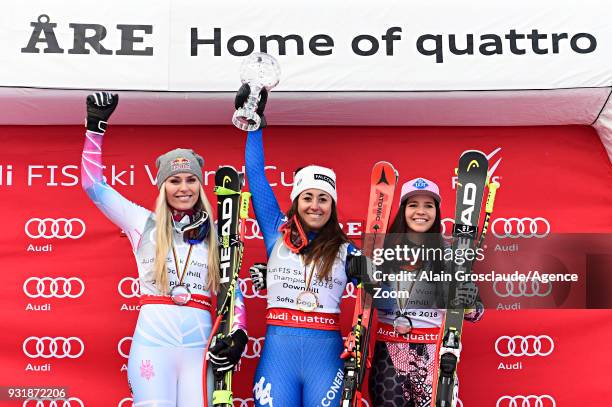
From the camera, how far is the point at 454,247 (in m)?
4.49

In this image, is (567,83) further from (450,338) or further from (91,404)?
(91,404)

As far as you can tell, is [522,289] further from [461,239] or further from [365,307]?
[365,307]

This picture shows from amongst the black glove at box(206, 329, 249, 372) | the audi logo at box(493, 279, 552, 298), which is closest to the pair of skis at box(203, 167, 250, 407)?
the black glove at box(206, 329, 249, 372)

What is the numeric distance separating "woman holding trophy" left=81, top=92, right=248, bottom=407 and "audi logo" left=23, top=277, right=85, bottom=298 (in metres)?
0.84

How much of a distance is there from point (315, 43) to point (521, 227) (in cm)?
174

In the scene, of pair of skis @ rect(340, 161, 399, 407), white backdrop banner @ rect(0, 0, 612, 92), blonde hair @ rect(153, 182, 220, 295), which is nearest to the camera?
pair of skis @ rect(340, 161, 399, 407)

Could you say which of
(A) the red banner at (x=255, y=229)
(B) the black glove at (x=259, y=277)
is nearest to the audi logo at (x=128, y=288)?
(A) the red banner at (x=255, y=229)

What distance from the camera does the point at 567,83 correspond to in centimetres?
491

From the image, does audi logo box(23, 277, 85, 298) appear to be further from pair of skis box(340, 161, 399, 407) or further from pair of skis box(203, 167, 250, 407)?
pair of skis box(340, 161, 399, 407)

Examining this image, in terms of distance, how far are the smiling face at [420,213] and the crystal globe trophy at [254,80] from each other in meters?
0.94

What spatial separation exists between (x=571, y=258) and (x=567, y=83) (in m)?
1.08

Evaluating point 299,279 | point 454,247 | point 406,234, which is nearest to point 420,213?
point 406,234

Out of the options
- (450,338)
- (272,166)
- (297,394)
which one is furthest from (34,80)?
(450,338)

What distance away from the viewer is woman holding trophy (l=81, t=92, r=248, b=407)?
4.24 m
